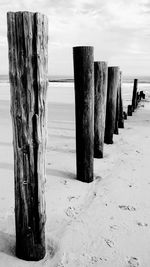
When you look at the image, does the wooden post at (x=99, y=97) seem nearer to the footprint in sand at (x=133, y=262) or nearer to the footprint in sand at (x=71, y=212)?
the footprint in sand at (x=71, y=212)

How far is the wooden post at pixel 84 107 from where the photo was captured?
3334mm

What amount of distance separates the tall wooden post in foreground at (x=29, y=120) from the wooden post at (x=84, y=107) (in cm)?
141

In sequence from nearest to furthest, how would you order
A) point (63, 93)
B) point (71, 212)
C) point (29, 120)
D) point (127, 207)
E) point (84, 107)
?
→ point (29, 120)
point (71, 212)
point (127, 207)
point (84, 107)
point (63, 93)

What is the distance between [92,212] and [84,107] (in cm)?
121

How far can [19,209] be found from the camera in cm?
215

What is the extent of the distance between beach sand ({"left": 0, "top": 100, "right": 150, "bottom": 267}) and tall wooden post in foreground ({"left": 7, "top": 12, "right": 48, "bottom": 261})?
0.84ft

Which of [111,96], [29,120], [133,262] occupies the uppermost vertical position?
[29,120]

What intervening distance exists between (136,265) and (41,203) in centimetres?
84

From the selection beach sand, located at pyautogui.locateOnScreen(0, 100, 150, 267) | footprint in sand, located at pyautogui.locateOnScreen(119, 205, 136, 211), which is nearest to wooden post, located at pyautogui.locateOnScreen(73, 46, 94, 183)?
beach sand, located at pyautogui.locateOnScreen(0, 100, 150, 267)

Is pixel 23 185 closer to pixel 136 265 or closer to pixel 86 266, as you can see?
pixel 86 266

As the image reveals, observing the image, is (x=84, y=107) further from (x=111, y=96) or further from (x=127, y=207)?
(x=111, y=96)

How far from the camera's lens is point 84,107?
138 inches

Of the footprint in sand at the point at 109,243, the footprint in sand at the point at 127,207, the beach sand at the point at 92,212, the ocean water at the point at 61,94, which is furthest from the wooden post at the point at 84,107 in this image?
the ocean water at the point at 61,94

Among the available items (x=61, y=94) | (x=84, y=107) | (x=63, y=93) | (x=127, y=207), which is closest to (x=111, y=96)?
(x=84, y=107)
